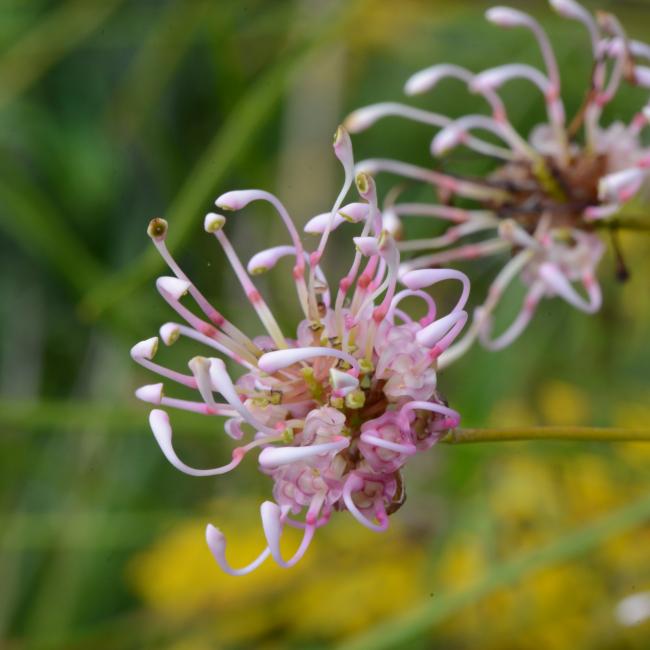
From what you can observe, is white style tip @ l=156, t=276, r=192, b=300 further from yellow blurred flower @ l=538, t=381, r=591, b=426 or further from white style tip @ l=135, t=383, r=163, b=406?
yellow blurred flower @ l=538, t=381, r=591, b=426

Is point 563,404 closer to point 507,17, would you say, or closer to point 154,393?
point 507,17

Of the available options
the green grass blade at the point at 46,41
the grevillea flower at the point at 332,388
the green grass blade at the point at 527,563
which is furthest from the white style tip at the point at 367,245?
the green grass blade at the point at 46,41

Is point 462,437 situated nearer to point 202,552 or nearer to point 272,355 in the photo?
point 272,355

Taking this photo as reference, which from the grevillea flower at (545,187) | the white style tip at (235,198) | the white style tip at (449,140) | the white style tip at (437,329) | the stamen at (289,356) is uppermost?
the white style tip at (235,198)

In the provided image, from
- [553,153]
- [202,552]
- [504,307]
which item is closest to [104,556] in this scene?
[202,552]

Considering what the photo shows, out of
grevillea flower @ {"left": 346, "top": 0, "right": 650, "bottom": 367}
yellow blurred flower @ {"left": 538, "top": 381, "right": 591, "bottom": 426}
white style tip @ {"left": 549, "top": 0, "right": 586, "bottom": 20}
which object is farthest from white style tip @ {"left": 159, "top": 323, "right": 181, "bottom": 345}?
yellow blurred flower @ {"left": 538, "top": 381, "right": 591, "bottom": 426}

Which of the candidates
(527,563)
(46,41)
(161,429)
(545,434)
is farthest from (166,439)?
(46,41)

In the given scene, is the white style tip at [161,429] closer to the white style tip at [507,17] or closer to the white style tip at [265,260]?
the white style tip at [265,260]
